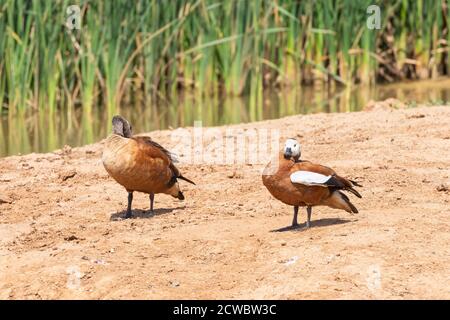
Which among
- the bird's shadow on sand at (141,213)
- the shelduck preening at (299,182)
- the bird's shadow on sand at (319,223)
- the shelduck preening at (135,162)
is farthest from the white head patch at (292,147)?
the bird's shadow on sand at (141,213)

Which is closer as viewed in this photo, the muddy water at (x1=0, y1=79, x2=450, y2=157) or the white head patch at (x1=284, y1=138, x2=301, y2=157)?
the white head patch at (x1=284, y1=138, x2=301, y2=157)

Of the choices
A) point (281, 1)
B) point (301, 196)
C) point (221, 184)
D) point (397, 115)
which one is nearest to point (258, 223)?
point (301, 196)

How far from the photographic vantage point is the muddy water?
40.4ft

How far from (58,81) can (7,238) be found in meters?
6.58

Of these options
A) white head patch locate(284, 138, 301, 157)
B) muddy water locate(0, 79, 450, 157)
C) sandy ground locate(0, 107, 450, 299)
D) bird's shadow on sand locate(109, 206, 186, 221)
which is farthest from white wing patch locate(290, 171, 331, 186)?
muddy water locate(0, 79, 450, 157)

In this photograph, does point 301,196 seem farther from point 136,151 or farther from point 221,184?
point 221,184

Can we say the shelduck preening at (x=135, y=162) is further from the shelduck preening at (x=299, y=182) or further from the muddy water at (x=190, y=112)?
the muddy water at (x=190, y=112)

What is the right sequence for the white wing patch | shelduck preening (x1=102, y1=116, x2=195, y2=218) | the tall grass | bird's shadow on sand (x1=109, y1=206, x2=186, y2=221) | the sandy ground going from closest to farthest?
the sandy ground
the white wing patch
shelduck preening (x1=102, y1=116, x2=195, y2=218)
bird's shadow on sand (x1=109, y1=206, x2=186, y2=221)
the tall grass

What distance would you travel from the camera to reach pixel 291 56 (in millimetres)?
14992

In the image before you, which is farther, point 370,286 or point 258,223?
point 258,223

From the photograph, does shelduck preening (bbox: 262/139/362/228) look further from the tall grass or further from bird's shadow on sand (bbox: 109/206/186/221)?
the tall grass

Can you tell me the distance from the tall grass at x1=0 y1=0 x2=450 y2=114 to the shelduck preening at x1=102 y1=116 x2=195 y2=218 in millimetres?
5119

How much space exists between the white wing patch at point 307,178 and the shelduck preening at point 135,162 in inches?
47.2

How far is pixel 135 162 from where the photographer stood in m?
7.17
